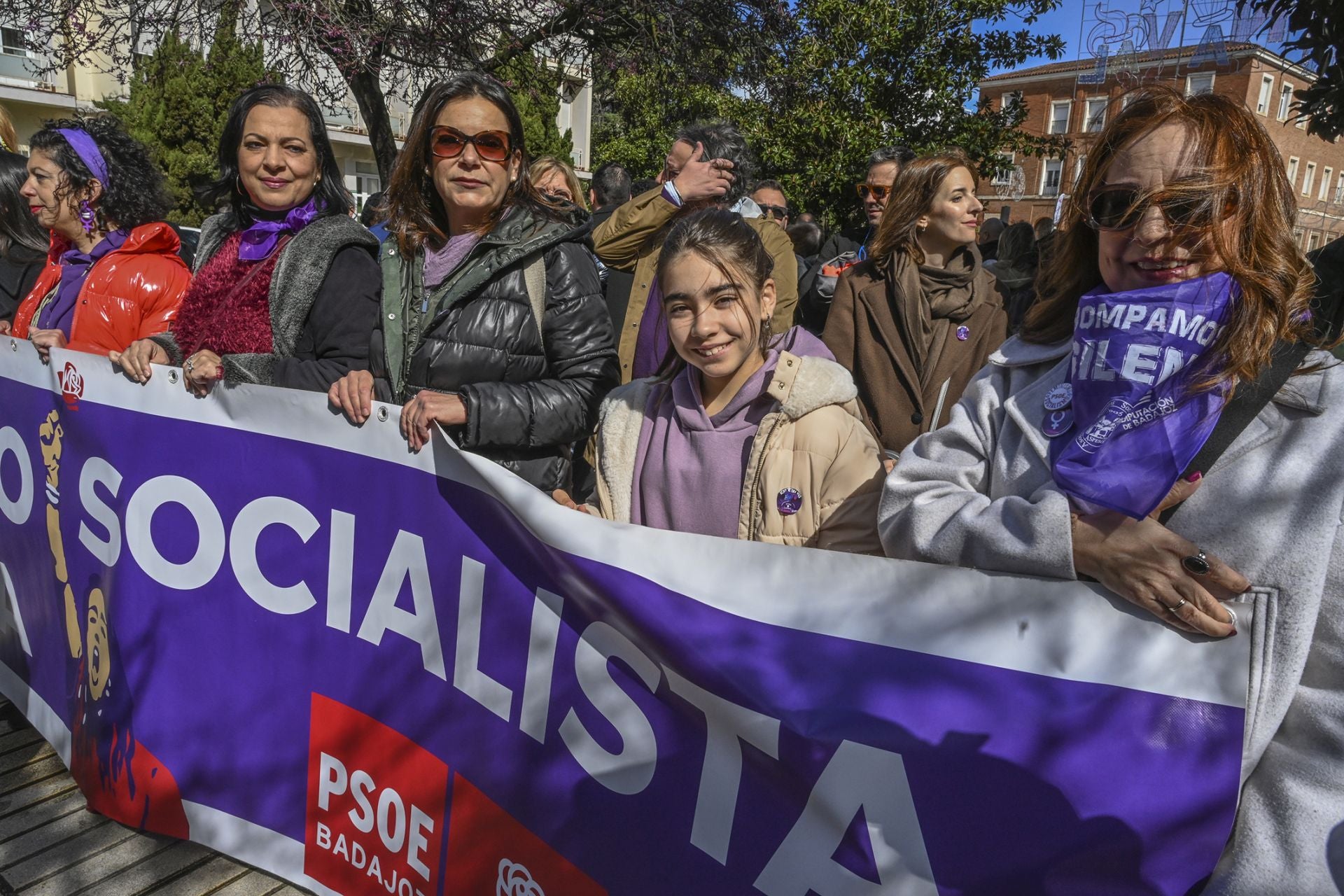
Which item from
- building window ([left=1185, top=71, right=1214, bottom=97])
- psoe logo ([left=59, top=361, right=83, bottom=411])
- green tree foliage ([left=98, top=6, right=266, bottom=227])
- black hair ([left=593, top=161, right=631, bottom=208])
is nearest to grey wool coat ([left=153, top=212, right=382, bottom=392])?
psoe logo ([left=59, top=361, right=83, bottom=411])

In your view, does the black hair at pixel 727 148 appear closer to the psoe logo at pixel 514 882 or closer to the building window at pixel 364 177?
the psoe logo at pixel 514 882

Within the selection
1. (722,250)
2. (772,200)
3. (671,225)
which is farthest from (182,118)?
(722,250)

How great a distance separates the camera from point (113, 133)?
11.2 ft

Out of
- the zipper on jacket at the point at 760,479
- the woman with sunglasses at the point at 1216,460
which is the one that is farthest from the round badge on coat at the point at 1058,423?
the zipper on jacket at the point at 760,479

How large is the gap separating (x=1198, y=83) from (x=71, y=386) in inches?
120

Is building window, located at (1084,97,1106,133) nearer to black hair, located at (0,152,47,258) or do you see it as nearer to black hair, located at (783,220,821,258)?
black hair, located at (0,152,47,258)

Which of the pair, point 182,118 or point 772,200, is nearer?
point 772,200

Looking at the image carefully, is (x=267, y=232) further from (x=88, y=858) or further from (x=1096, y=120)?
(x=1096, y=120)

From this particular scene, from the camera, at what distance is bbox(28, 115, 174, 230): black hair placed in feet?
10.7

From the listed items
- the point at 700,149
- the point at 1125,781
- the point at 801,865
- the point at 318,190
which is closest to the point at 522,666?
the point at 801,865

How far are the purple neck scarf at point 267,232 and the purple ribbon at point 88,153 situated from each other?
41.0 inches

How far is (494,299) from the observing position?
7.73 feet

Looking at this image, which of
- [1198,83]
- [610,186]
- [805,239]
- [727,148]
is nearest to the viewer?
[1198,83]

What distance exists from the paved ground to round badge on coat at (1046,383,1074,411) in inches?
86.6
